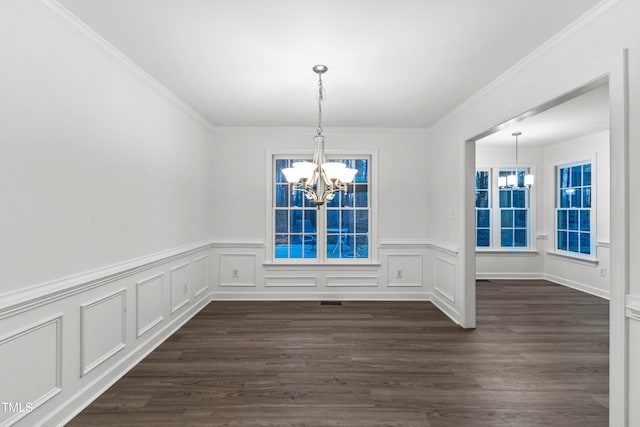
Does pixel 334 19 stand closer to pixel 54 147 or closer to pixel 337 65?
pixel 337 65

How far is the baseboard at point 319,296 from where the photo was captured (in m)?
4.94

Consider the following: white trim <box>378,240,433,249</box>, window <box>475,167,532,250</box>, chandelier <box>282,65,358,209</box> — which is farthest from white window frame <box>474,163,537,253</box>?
chandelier <box>282,65,358,209</box>

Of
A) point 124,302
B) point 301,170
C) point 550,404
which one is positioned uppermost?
point 301,170

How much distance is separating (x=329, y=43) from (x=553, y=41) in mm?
1626

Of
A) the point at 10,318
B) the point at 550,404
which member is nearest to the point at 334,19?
the point at 10,318

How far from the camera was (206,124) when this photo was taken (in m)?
4.57

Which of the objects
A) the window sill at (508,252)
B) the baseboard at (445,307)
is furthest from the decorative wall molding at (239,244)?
the window sill at (508,252)

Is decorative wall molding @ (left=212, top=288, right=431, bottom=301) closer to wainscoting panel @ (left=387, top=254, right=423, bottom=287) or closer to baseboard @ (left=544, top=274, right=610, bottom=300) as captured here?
wainscoting panel @ (left=387, top=254, right=423, bottom=287)

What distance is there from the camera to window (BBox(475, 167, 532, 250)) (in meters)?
6.50

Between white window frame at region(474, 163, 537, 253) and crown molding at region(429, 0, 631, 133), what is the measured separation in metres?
3.21

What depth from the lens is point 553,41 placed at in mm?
2352

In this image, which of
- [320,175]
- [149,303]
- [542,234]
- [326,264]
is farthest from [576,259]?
[149,303]

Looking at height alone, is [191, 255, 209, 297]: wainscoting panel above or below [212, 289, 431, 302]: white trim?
above

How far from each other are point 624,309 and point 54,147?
3467 mm
